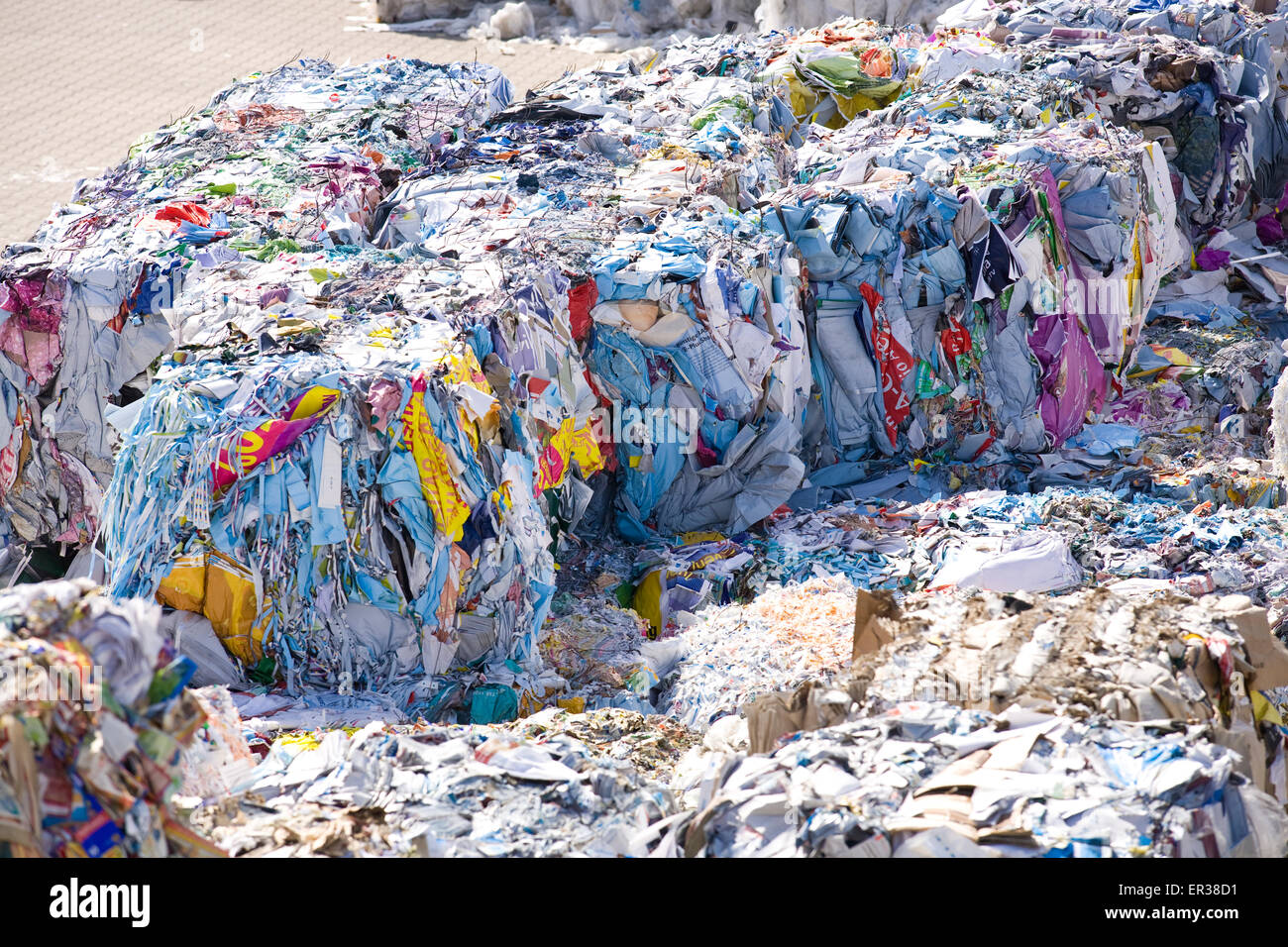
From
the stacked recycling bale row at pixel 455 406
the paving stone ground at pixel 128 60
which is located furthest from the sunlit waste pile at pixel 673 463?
the paving stone ground at pixel 128 60

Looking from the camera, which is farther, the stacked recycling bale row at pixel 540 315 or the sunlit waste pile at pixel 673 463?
the stacked recycling bale row at pixel 540 315

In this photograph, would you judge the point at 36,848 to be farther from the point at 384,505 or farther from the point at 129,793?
the point at 384,505

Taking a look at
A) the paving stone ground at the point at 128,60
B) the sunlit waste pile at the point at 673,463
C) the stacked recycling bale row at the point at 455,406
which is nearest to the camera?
the sunlit waste pile at the point at 673,463

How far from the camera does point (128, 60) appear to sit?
1083 centimetres

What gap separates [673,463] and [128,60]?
8188 millimetres

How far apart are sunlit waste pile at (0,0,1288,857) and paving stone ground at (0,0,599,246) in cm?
268

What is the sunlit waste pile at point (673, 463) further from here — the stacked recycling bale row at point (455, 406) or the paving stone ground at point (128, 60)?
the paving stone ground at point (128, 60)

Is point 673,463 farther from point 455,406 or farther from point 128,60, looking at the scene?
point 128,60

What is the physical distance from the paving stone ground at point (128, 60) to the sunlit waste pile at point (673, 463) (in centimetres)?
268

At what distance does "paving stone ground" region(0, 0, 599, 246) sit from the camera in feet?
30.0

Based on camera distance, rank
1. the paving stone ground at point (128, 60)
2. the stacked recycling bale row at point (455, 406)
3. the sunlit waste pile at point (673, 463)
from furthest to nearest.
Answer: the paving stone ground at point (128, 60) → the stacked recycling bale row at point (455, 406) → the sunlit waste pile at point (673, 463)

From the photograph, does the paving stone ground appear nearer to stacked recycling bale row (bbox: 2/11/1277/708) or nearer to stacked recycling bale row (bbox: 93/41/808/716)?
stacked recycling bale row (bbox: 2/11/1277/708)

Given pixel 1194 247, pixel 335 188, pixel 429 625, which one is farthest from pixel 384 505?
pixel 1194 247

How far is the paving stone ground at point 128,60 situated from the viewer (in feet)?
30.0
